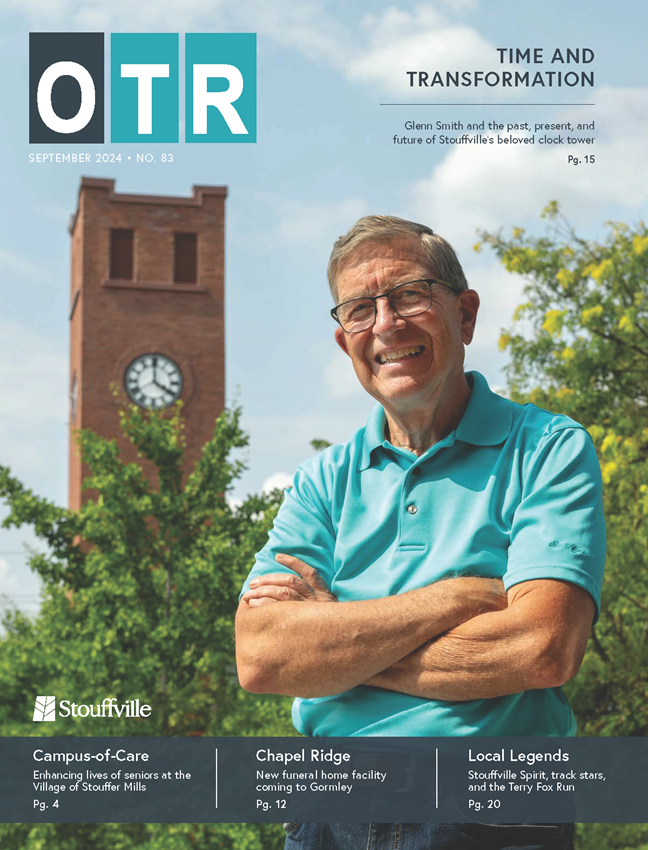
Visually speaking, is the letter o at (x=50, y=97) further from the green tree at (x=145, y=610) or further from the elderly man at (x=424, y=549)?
the green tree at (x=145, y=610)

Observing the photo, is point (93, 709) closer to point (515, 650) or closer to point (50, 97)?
point (50, 97)

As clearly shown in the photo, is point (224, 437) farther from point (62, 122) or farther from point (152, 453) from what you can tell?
point (62, 122)

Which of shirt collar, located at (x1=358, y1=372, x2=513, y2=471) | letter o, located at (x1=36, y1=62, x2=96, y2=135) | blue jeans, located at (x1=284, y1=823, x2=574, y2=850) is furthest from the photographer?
letter o, located at (x1=36, y1=62, x2=96, y2=135)

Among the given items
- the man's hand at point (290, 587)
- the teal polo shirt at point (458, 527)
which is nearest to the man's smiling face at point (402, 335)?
the teal polo shirt at point (458, 527)

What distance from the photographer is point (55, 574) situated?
1059 centimetres

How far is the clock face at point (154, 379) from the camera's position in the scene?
2794cm

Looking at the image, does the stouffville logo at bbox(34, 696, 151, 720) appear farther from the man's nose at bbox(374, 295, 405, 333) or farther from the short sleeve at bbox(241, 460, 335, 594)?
the man's nose at bbox(374, 295, 405, 333)

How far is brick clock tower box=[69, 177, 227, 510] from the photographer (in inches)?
1104

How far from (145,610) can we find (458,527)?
8232mm

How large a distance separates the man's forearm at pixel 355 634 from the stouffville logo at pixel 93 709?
698 cm

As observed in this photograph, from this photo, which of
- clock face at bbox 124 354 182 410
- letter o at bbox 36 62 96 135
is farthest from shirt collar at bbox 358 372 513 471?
clock face at bbox 124 354 182 410

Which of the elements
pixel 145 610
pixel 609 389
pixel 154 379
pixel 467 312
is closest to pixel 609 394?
pixel 609 389

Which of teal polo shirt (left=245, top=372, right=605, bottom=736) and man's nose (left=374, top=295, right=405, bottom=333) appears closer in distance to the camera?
teal polo shirt (left=245, top=372, right=605, bottom=736)

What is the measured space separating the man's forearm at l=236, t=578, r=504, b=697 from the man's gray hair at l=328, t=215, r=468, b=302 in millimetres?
682
